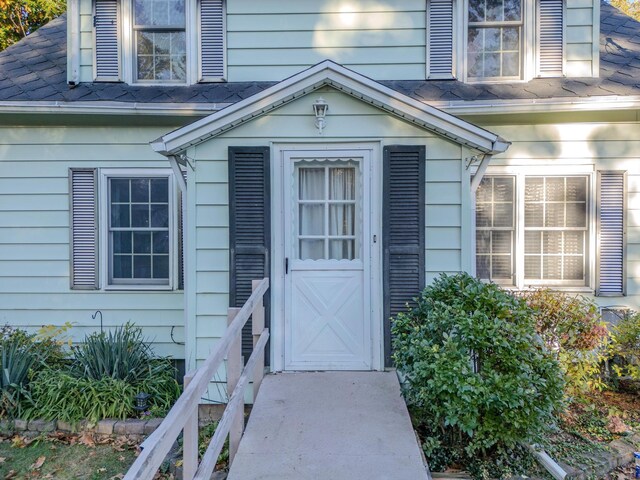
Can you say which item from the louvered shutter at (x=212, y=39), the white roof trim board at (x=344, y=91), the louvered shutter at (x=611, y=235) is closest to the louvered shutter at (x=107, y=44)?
the louvered shutter at (x=212, y=39)

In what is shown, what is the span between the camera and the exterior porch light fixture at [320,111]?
4.00m

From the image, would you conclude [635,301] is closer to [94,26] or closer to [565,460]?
[565,460]

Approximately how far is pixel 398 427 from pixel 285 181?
2389 mm

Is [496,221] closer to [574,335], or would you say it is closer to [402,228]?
[574,335]

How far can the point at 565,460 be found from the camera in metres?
3.27

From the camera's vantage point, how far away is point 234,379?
3.07m

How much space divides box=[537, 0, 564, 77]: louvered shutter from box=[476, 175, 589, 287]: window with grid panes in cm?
138

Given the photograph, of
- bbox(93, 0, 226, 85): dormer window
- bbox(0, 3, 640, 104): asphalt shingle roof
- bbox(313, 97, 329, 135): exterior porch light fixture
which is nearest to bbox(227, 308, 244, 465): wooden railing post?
bbox(313, 97, 329, 135): exterior porch light fixture

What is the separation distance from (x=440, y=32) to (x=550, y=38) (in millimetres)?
1370

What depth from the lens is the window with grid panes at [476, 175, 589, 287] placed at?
529 cm

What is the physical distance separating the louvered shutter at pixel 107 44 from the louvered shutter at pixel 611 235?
618 centimetres

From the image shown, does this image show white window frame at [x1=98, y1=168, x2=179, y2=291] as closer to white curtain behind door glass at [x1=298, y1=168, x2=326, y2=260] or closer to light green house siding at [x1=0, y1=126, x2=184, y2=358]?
light green house siding at [x1=0, y1=126, x2=184, y2=358]

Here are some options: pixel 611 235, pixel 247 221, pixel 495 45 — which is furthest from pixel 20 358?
pixel 611 235

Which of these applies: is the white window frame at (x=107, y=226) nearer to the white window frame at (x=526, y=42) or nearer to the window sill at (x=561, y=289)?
the white window frame at (x=526, y=42)
